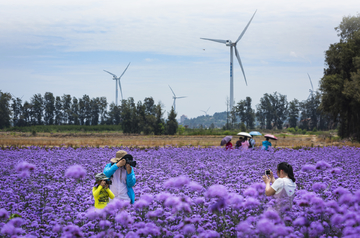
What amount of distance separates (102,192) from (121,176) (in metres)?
0.57

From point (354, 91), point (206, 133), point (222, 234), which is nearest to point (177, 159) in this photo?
point (222, 234)

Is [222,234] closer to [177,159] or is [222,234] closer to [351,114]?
[177,159]

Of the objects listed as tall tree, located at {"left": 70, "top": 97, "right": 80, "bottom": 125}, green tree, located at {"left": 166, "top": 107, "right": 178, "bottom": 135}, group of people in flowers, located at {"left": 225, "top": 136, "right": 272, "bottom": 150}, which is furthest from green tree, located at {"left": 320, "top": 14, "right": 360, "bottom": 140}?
tall tree, located at {"left": 70, "top": 97, "right": 80, "bottom": 125}

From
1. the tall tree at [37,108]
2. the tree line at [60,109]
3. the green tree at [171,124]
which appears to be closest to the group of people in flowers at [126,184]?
the green tree at [171,124]

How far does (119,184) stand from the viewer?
6891 mm

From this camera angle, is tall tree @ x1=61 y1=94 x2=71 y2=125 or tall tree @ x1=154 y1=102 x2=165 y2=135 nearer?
tall tree @ x1=154 y1=102 x2=165 y2=135

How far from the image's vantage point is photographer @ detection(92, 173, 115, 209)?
641cm

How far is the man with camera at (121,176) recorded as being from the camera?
669 cm

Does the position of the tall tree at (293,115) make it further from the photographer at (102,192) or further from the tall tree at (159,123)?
the photographer at (102,192)

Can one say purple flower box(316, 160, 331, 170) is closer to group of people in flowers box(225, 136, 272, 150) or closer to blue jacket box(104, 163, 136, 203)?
blue jacket box(104, 163, 136, 203)

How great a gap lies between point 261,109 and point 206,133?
277 ft

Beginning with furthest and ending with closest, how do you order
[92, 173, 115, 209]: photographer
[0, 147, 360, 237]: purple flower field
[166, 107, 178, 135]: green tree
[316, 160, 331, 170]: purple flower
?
1. [166, 107, 178, 135]: green tree
2. [92, 173, 115, 209]: photographer
3. [316, 160, 331, 170]: purple flower
4. [0, 147, 360, 237]: purple flower field

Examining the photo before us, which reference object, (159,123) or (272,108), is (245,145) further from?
(272,108)

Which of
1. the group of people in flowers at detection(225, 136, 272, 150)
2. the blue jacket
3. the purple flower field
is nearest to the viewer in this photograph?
the purple flower field
